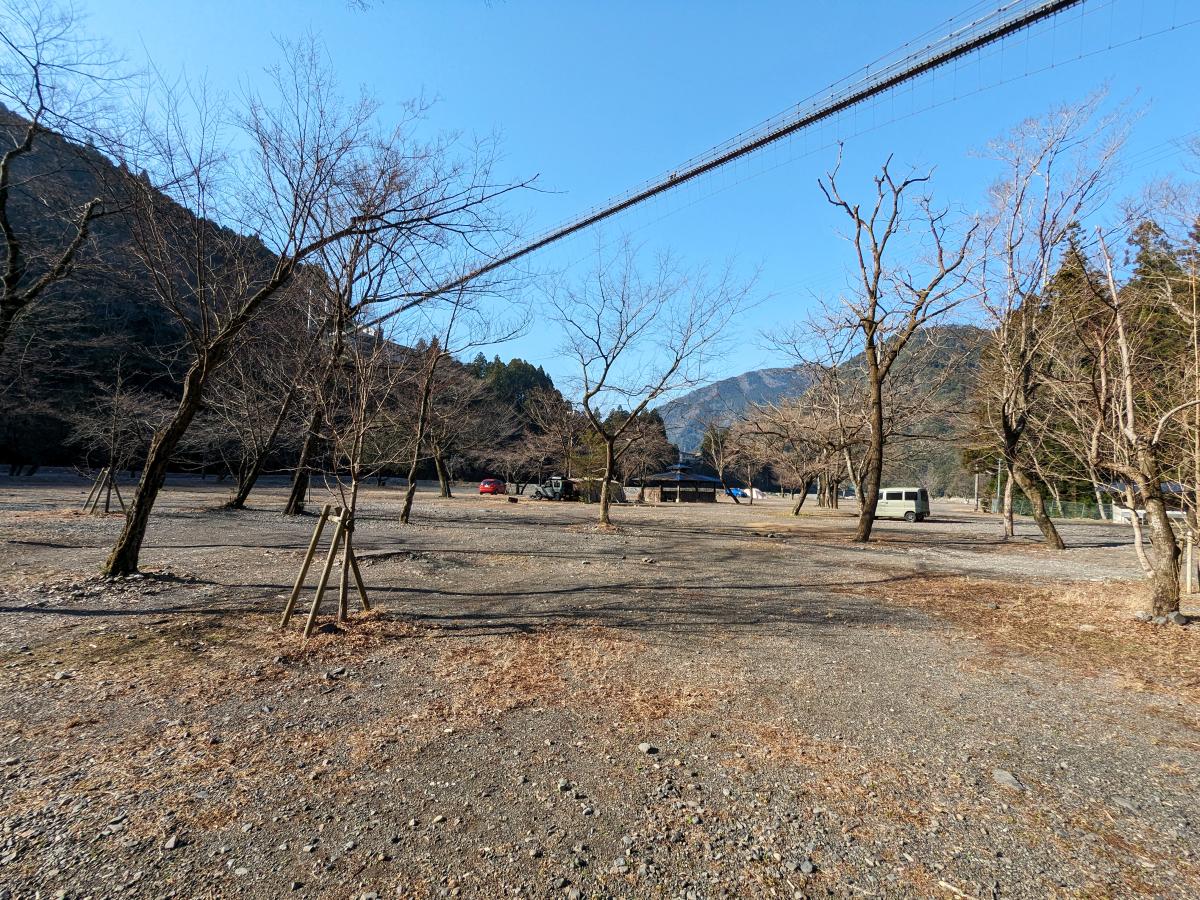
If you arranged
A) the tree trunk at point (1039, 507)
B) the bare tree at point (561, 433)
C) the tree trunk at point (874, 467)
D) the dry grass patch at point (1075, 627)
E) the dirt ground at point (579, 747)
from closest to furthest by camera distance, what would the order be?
the dirt ground at point (579, 747) → the dry grass patch at point (1075, 627) → the tree trunk at point (1039, 507) → the tree trunk at point (874, 467) → the bare tree at point (561, 433)

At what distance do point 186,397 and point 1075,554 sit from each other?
1828 cm

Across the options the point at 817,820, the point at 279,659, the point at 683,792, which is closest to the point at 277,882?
the point at 683,792

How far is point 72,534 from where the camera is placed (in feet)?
33.8

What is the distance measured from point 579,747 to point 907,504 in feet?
105

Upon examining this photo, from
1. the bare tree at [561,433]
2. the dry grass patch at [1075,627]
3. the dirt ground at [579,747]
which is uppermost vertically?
the bare tree at [561,433]

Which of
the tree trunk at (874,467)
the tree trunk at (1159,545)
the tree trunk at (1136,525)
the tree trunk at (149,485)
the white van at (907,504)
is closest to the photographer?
the tree trunk at (1159,545)

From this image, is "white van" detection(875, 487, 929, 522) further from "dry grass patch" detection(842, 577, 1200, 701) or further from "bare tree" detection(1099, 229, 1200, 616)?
"bare tree" detection(1099, 229, 1200, 616)

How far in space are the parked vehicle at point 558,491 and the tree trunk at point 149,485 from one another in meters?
33.2

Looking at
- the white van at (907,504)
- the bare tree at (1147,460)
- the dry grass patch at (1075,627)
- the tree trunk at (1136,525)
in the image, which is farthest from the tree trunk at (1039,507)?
the white van at (907,504)

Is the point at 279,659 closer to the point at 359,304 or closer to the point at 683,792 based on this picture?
the point at 683,792

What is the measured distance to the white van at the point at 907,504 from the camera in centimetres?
3002

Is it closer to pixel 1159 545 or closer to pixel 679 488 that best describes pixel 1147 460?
pixel 1159 545

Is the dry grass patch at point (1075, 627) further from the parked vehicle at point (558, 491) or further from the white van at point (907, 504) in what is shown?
the parked vehicle at point (558, 491)

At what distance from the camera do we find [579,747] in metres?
3.21
